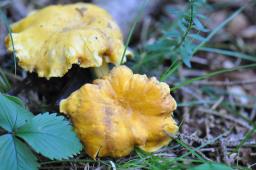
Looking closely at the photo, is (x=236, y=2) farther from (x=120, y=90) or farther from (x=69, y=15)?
(x=120, y=90)

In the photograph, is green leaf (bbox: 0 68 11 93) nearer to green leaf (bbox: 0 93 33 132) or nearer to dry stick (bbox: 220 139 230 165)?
green leaf (bbox: 0 93 33 132)

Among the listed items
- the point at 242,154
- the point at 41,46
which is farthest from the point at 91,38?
the point at 242,154

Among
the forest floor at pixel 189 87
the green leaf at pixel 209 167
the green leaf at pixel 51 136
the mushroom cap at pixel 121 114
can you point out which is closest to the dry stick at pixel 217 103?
the forest floor at pixel 189 87

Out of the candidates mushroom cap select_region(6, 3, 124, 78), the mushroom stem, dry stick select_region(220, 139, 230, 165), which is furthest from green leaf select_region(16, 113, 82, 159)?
dry stick select_region(220, 139, 230, 165)

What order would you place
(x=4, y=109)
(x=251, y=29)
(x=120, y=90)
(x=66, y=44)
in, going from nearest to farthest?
(x=4, y=109) → (x=120, y=90) → (x=66, y=44) → (x=251, y=29)

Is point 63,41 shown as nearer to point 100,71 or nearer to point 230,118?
point 100,71

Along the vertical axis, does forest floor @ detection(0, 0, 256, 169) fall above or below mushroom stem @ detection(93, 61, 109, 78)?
below

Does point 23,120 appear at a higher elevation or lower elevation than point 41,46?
lower
